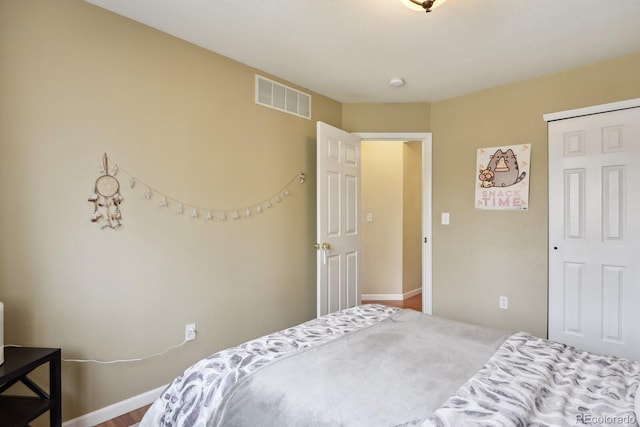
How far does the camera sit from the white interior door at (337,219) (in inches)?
115

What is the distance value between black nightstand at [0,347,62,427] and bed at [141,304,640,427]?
1.78 ft

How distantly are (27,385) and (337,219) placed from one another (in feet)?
7.53

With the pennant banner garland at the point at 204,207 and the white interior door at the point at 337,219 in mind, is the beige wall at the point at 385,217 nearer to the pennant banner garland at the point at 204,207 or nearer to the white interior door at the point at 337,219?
the white interior door at the point at 337,219

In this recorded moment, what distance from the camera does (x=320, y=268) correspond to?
9.62 feet

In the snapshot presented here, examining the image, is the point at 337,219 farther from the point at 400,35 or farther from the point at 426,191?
the point at 400,35

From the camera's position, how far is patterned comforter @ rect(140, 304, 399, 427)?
1184 mm

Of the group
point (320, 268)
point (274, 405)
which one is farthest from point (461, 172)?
point (274, 405)

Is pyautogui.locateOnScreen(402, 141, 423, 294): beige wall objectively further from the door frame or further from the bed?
the bed

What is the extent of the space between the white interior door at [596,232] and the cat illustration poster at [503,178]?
0.20m

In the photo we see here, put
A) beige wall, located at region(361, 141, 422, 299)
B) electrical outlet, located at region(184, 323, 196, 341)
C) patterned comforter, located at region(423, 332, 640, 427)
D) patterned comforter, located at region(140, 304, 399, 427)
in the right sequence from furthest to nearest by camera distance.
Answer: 1. beige wall, located at region(361, 141, 422, 299)
2. electrical outlet, located at region(184, 323, 196, 341)
3. patterned comforter, located at region(140, 304, 399, 427)
4. patterned comforter, located at region(423, 332, 640, 427)

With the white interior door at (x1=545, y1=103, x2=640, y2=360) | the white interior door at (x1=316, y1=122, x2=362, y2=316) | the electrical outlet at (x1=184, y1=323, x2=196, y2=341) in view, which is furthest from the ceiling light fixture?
the electrical outlet at (x1=184, y1=323, x2=196, y2=341)

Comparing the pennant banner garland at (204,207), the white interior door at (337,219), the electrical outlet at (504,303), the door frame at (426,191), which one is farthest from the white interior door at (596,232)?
the pennant banner garland at (204,207)

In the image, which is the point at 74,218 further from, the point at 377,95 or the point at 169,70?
the point at 377,95

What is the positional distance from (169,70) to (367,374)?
7.03 feet
